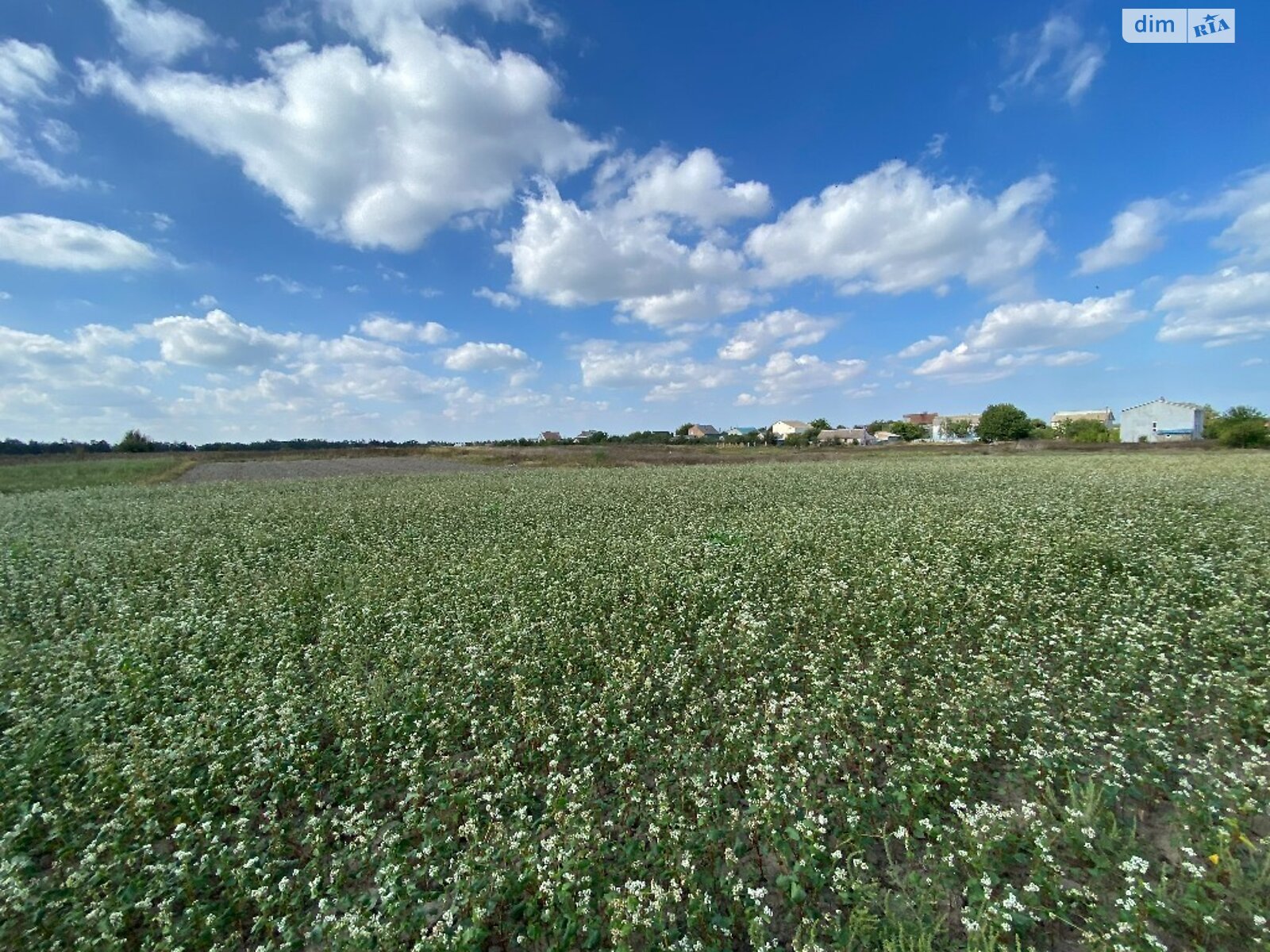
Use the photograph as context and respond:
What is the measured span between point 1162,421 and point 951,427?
228 ft

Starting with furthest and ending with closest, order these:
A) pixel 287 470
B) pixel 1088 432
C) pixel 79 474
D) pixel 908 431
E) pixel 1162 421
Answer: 1. pixel 908 431
2. pixel 1088 432
3. pixel 1162 421
4. pixel 287 470
5. pixel 79 474

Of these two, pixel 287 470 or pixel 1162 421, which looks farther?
pixel 1162 421

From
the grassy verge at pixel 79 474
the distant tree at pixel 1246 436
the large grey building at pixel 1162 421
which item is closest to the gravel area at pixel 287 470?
the grassy verge at pixel 79 474

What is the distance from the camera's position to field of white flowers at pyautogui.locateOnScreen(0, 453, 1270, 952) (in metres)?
3.14

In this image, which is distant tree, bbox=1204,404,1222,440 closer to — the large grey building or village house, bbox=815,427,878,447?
the large grey building

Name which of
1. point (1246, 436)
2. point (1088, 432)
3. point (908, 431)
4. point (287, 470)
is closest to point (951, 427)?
point (908, 431)

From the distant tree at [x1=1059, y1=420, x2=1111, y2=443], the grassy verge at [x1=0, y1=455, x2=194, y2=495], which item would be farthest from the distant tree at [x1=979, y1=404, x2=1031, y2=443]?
the grassy verge at [x1=0, y1=455, x2=194, y2=495]

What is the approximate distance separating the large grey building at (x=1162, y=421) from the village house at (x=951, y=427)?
130 feet

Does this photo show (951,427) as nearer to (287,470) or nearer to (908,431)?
(908,431)

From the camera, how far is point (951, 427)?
158 m

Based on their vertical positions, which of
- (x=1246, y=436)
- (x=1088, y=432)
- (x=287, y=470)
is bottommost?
(x=287, y=470)

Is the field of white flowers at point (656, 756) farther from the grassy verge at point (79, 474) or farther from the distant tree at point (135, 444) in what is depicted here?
the distant tree at point (135, 444)

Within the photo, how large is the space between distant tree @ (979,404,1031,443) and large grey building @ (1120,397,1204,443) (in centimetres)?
1475

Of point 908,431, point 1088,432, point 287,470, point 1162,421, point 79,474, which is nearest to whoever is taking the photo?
point 79,474
